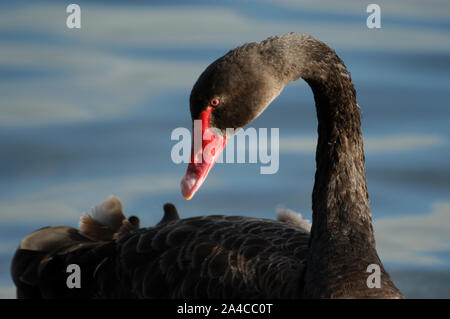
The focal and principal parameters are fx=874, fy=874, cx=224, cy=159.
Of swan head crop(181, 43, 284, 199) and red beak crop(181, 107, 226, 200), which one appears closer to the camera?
swan head crop(181, 43, 284, 199)

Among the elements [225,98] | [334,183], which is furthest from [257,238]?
[225,98]

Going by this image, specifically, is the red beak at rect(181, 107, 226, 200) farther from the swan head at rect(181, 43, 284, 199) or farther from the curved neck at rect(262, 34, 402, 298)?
the curved neck at rect(262, 34, 402, 298)

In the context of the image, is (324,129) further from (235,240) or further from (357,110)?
(235,240)

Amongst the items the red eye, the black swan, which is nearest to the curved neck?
the black swan

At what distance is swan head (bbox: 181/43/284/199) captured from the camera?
139 inches

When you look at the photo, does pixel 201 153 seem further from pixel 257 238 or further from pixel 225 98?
A: pixel 257 238

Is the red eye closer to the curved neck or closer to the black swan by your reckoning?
the black swan

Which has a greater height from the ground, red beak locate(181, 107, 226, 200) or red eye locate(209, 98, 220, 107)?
red eye locate(209, 98, 220, 107)

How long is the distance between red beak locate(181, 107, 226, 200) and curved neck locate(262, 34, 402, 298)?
0.37 m

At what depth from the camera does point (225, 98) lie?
3568mm

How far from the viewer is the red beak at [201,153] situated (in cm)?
365

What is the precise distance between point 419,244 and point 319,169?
1.72 metres

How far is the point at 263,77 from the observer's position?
3.57 m
